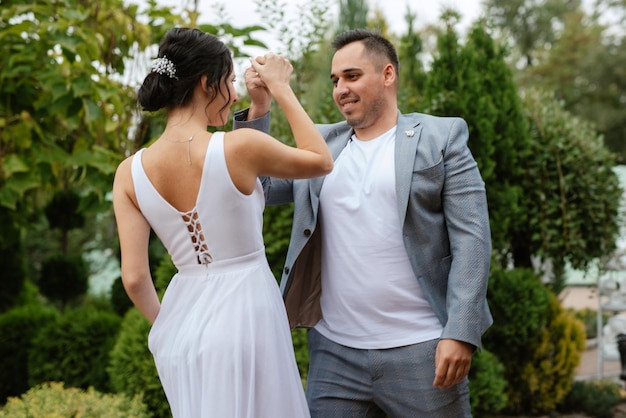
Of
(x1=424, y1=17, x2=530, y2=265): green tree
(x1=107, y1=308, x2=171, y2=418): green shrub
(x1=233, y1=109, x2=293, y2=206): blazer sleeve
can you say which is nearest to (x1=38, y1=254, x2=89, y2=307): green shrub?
(x1=107, y1=308, x2=171, y2=418): green shrub

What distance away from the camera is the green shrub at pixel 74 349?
20.4 ft

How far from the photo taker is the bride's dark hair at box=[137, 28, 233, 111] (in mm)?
2201

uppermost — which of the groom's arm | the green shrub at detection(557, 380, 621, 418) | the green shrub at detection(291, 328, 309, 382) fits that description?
the groom's arm

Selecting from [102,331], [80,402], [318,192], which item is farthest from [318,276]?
[102,331]

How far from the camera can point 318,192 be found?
2.69m

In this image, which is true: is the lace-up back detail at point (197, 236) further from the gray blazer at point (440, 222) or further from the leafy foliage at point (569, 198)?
the leafy foliage at point (569, 198)

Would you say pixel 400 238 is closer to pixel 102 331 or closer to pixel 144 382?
pixel 144 382

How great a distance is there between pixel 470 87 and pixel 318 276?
3550 millimetres

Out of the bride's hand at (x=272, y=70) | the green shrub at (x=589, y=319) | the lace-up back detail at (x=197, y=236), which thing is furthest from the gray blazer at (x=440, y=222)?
the green shrub at (x=589, y=319)

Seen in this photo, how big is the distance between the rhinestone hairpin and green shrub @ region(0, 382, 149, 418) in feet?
6.74

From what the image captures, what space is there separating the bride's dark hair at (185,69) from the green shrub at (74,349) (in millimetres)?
4254

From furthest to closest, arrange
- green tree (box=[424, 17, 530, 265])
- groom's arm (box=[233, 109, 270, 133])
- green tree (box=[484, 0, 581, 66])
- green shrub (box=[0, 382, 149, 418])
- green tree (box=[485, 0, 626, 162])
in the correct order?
1. green tree (box=[484, 0, 581, 66])
2. green tree (box=[485, 0, 626, 162])
3. green tree (box=[424, 17, 530, 265])
4. green shrub (box=[0, 382, 149, 418])
5. groom's arm (box=[233, 109, 270, 133])

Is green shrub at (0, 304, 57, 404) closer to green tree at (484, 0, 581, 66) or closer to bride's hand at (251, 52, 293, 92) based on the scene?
bride's hand at (251, 52, 293, 92)

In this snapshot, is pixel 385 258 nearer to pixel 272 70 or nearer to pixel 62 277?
pixel 272 70
